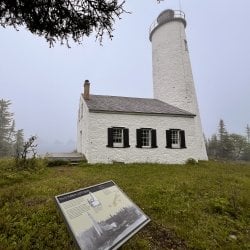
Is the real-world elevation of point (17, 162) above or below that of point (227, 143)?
below

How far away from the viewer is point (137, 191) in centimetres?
886

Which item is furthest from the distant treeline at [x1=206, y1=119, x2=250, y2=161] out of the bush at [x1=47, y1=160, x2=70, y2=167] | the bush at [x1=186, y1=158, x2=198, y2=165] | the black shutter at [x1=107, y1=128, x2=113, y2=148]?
the bush at [x1=47, y1=160, x2=70, y2=167]

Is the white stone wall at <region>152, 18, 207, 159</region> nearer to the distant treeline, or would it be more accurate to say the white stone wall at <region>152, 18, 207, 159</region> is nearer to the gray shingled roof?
the gray shingled roof

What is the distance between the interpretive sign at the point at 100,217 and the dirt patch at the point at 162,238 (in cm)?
170

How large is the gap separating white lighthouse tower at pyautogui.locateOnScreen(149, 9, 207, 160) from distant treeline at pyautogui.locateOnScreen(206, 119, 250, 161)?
26333 mm

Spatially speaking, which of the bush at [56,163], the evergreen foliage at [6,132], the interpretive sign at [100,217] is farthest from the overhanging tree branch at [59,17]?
the evergreen foliage at [6,132]

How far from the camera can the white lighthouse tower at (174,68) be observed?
68.2 feet

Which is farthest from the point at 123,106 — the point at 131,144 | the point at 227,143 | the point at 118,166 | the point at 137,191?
the point at 227,143

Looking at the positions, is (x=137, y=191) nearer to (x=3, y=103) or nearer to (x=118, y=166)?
(x=118, y=166)

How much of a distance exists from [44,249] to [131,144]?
12366mm

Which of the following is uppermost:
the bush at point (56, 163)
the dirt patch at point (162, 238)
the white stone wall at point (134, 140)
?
the white stone wall at point (134, 140)

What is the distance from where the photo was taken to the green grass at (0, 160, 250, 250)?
17.3ft

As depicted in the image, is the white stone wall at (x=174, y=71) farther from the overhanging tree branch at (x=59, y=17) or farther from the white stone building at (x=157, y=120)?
the overhanging tree branch at (x=59, y=17)

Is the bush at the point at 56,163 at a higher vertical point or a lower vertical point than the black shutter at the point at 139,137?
lower
